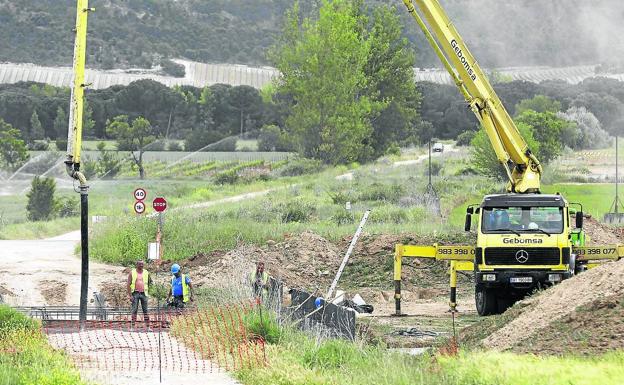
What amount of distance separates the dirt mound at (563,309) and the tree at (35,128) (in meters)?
99.2

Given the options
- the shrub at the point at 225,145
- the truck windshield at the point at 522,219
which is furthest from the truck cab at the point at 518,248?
the shrub at the point at 225,145

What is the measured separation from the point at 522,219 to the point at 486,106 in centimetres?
758

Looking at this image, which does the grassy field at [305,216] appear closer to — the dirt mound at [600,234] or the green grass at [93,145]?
the dirt mound at [600,234]

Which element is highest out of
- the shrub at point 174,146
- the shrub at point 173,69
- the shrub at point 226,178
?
the shrub at point 173,69

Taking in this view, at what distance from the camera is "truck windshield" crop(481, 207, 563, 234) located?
2930cm

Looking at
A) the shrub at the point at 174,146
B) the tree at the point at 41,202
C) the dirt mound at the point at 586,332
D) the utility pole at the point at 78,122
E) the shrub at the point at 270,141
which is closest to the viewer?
the dirt mound at the point at 586,332

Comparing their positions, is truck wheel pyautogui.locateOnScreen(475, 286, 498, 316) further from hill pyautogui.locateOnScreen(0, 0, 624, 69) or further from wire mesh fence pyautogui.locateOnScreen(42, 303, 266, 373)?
hill pyautogui.locateOnScreen(0, 0, 624, 69)

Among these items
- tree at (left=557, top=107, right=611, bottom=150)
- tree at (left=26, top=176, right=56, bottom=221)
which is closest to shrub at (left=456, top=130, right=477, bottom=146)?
tree at (left=557, top=107, right=611, bottom=150)

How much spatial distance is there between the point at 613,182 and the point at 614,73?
61.8 meters

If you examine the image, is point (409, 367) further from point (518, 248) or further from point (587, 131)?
point (587, 131)

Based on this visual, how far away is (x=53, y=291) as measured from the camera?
37.9 metres

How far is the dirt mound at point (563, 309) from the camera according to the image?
62.4 feet

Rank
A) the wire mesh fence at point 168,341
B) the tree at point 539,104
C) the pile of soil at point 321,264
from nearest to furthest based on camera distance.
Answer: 1. the wire mesh fence at point 168,341
2. the pile of soil at point 321,264
3. the tree at point 539,104

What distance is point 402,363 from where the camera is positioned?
18.4 meters
